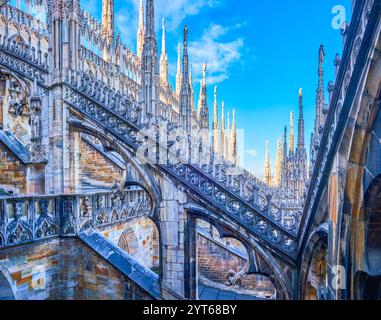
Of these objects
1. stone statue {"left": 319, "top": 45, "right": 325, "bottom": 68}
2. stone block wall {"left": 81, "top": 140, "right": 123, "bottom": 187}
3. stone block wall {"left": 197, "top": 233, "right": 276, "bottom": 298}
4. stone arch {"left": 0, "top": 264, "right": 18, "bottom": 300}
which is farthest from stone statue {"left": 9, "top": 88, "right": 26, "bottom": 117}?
stone statue {"left": 319, "top": 45, "right": 325, "bottom": 68}

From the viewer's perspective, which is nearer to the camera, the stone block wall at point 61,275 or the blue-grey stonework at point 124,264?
the stone block wall at point 61,275

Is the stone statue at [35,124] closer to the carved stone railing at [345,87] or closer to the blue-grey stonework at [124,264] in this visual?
the blue-grey stonework at [124,264]

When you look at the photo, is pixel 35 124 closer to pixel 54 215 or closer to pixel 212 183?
pixel 54 215

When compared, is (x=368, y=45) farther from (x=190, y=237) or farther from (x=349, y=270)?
(x=190, y=237)

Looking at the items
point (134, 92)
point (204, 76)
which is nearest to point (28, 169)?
point (204, 76)

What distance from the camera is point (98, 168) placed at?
1269cm

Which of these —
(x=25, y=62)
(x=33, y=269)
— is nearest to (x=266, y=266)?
(x=33, y=269)

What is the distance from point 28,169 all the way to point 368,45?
9.82m

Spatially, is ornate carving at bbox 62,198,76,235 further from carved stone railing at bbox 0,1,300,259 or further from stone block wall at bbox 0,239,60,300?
carved stone railing at bbox 0,1,300,259

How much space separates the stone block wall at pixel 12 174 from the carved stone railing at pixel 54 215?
3.24m

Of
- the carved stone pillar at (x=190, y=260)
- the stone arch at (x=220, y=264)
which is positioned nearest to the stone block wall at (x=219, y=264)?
the stone arch at (x=220, y=264)

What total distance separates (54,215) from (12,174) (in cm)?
361

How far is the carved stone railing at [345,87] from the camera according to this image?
2.99 metres

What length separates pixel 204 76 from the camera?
24.0 metres
